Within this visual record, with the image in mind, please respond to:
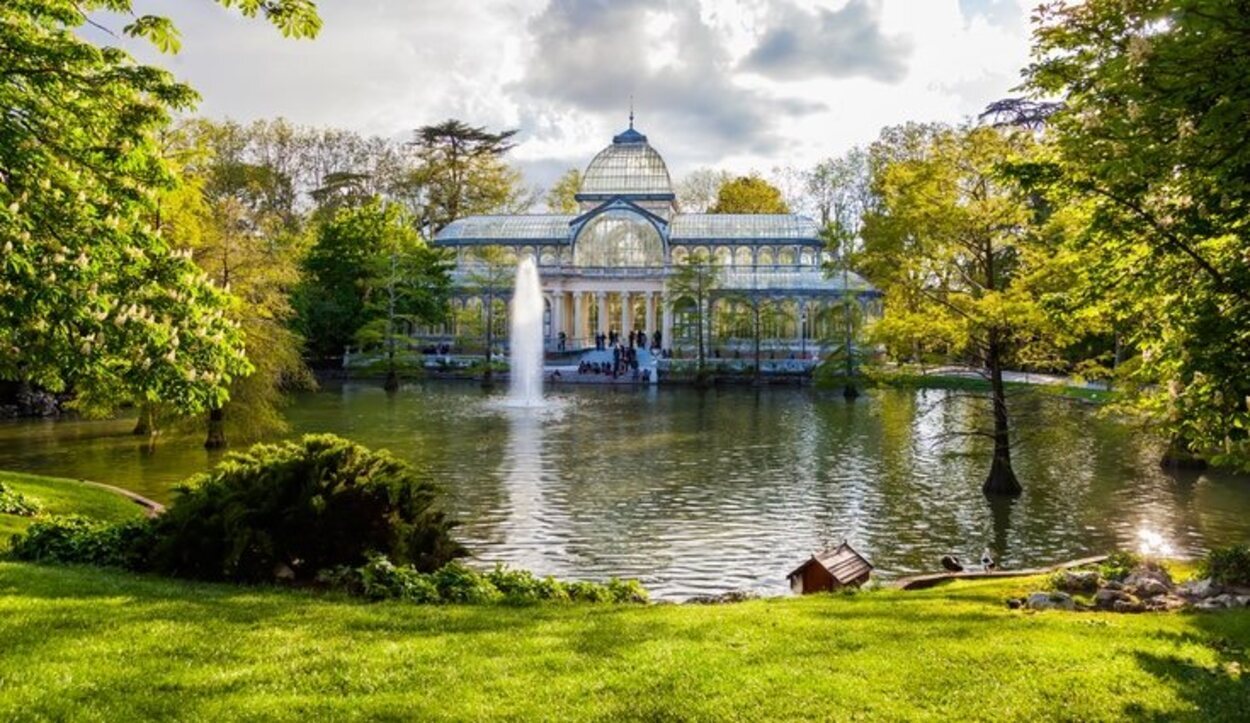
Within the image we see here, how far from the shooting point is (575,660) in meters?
6.00

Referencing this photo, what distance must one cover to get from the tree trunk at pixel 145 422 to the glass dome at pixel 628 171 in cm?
4346

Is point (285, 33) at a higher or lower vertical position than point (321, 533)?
higher

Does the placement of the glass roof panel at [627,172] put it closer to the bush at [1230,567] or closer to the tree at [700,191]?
the tree at [700,191]

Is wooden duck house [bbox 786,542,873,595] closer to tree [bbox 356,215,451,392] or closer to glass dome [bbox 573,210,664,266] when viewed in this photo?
tree [bbox 356,215,451,392]

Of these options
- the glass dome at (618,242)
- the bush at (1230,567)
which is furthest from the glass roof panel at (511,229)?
the bush at (1230,567)

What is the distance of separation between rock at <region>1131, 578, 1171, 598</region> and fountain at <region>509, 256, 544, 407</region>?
1212 inches

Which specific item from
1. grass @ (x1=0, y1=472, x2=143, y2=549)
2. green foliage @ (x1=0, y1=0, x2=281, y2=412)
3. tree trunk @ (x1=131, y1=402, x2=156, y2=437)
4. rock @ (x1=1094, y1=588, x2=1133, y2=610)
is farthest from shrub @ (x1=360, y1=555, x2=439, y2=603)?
tree trunk @ (x1=131, y1=402, x2=156, y2=437)

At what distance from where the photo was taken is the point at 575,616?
7.50 meters

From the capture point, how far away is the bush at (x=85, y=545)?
8.87 metres

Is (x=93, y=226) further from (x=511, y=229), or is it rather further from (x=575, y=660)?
(x=511, y=229)

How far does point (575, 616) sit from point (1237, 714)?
4550mm

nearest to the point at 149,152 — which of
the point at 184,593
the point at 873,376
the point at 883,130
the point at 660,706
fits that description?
the point at 184,593

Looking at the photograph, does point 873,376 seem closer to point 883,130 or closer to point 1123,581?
point 1123,581

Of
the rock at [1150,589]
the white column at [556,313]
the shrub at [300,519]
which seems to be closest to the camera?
the rock at [1150,589]
